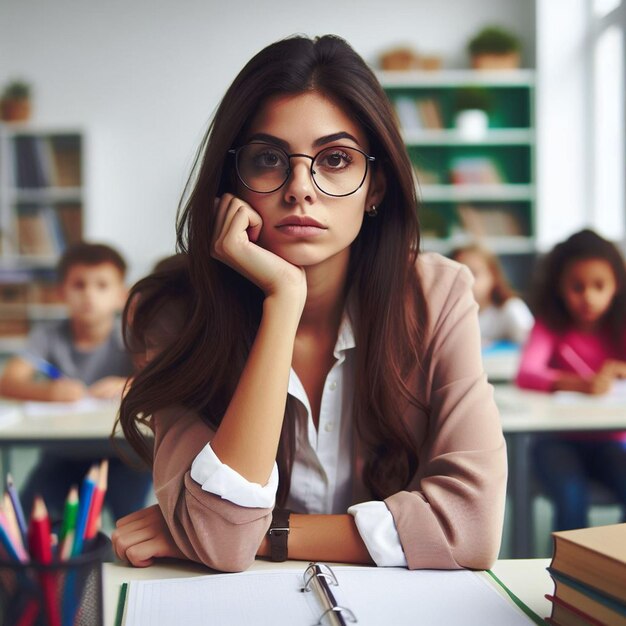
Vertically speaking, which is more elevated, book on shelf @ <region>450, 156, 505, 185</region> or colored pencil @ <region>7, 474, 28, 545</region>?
book on shelf @ <region>450, 156, 505, 185</region>

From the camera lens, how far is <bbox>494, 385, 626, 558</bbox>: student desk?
2.14 meters

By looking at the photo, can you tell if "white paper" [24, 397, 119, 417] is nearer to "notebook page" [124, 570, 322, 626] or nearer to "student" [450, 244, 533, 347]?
"notebook page" [124, 570, 322, 626]

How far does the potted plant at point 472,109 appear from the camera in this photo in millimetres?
5559

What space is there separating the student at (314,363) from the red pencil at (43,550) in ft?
1.11

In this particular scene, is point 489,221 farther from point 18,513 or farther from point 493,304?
point 18,513

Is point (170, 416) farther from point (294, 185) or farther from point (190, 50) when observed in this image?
point (190, 50)

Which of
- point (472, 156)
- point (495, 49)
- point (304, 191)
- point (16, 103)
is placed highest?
point (495, 49)

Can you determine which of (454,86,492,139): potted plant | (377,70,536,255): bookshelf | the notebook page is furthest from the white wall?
the notebook page

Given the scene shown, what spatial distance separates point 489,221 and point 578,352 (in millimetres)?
2998

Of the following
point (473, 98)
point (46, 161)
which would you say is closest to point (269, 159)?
point (473, 98)

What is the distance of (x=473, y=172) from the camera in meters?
5.73

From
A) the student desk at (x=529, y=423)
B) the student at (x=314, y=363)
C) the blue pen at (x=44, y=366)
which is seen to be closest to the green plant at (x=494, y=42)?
the student desk at (x=529, y=423)

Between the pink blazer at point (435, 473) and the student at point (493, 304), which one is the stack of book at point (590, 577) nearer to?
the pink blazer at point (435, 473)

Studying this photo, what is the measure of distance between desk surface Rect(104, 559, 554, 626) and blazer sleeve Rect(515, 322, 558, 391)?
1.82 metres
